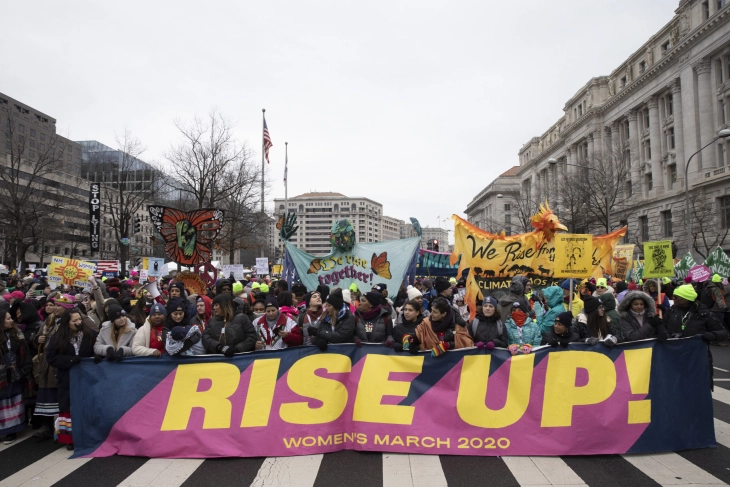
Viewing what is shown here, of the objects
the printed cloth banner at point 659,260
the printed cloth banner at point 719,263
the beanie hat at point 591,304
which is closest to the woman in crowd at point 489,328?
the beanie hat at point 591,304

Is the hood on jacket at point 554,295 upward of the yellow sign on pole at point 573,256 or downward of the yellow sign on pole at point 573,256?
downward

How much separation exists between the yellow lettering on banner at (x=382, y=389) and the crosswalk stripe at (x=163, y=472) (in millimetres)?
1694

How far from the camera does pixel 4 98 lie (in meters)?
77.6

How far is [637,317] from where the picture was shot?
5801 millimetres

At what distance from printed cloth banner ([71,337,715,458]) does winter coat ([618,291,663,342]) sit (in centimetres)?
39

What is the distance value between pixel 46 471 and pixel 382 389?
341 centimetres

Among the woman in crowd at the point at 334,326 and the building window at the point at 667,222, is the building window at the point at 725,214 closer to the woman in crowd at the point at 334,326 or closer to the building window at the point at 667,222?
the building window at the point at 667,222

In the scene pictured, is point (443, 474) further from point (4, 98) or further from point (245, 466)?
point (4, 98)

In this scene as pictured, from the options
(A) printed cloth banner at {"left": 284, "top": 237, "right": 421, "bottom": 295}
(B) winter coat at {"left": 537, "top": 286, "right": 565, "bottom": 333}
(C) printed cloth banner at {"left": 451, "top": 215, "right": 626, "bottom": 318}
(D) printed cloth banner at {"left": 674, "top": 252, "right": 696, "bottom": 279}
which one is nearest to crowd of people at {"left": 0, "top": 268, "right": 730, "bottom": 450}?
(B) winter coat at {"left": 537, "top": 286, "right": 565, "bottom": 333}

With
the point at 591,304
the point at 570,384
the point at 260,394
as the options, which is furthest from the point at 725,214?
the point at 260,394

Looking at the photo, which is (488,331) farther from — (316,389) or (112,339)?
(112,339)

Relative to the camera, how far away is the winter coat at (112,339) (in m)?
5.54

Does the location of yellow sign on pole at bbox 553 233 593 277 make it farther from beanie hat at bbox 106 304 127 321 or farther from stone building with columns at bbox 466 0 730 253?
stone building with columns at bbox 466 0 730 253

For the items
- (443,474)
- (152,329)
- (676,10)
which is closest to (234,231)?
(152,329)
